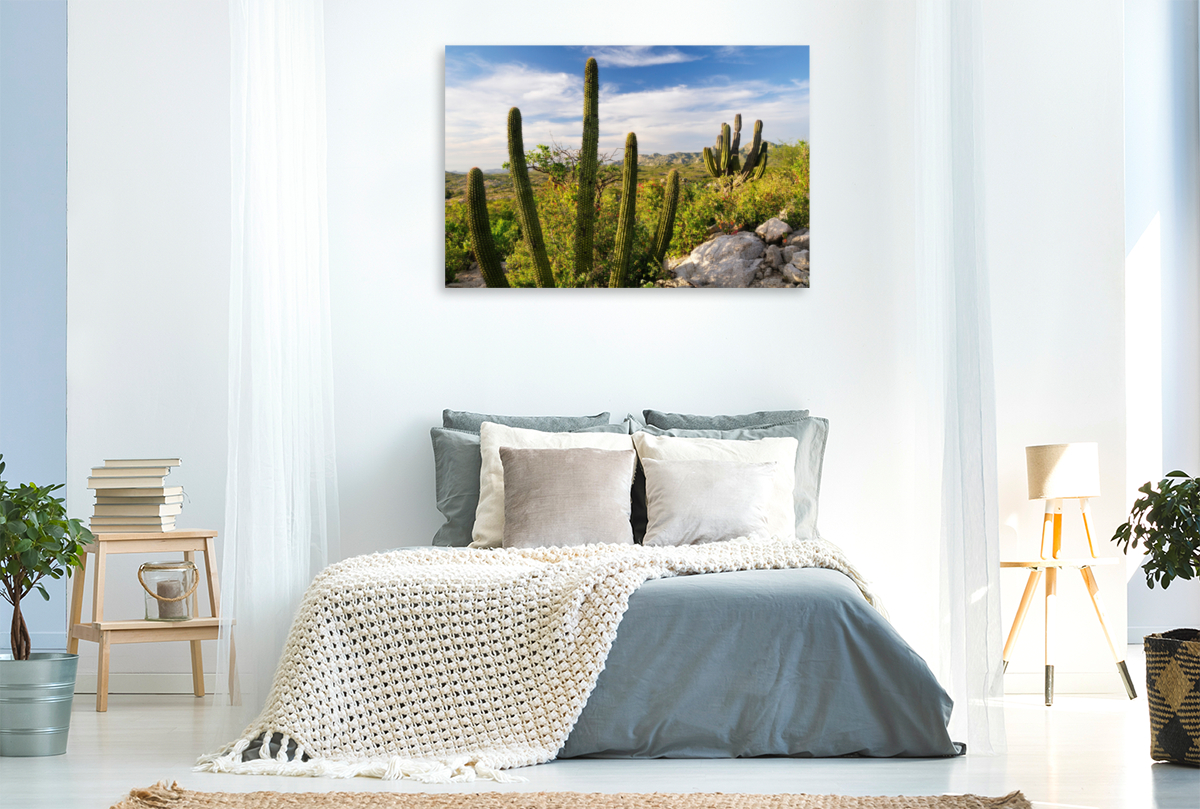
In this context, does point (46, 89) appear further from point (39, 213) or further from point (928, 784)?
point (928, 784)

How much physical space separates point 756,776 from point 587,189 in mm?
2423

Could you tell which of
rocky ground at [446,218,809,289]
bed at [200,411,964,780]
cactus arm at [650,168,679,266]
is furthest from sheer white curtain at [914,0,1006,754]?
cactus arm at [650,168,679,266]

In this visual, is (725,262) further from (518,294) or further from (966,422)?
(966,422)

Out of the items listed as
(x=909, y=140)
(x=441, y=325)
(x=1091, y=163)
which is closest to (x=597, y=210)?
(x=441, y=325)

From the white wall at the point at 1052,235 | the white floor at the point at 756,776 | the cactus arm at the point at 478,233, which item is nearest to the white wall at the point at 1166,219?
the white wall at the point at 1052,235

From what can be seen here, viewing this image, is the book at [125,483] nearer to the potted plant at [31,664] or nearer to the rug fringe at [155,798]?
the potted plant at [31,664]

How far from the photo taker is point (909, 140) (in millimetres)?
4031

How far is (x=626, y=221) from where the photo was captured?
4.10 metres

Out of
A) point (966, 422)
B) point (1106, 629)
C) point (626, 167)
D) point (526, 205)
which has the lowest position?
point (1106, 629)

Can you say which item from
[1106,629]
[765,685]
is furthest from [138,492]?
[1106,629]

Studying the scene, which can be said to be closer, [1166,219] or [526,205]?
[526,205]

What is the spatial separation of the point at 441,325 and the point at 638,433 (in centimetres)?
94

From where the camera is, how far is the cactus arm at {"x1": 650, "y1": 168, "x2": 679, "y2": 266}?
4.09 meters

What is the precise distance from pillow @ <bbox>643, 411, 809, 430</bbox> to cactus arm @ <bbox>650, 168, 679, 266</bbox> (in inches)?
25.1
